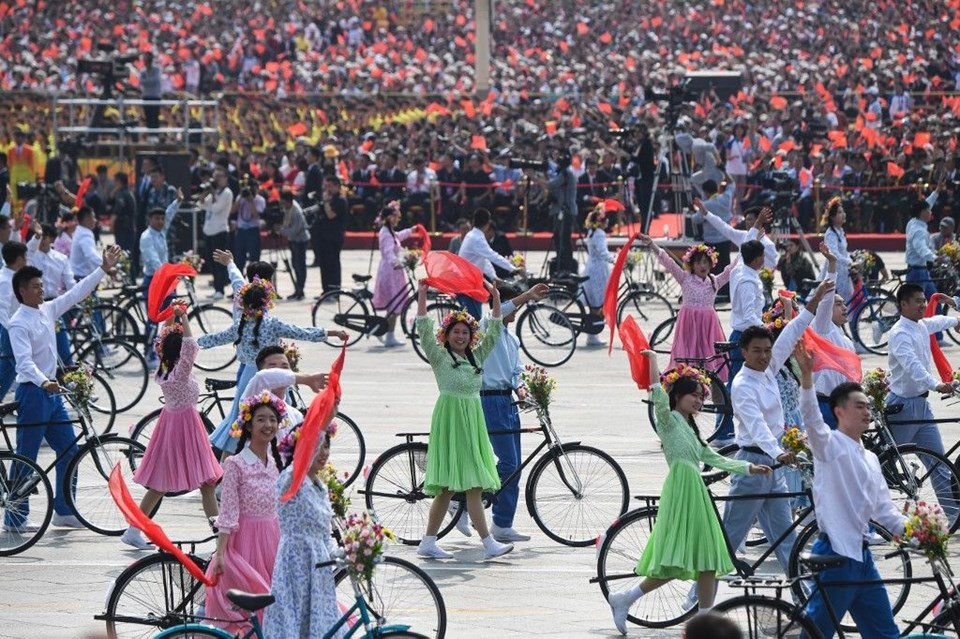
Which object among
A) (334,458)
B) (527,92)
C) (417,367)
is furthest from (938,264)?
(527,92)

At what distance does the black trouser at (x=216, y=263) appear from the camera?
26.6 meters

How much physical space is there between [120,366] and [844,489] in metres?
11.8

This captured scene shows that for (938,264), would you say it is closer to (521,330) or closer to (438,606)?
(521,330)

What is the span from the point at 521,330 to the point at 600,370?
56.3 inches

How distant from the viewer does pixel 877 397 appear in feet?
41.7

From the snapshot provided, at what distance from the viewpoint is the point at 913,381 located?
12992mm

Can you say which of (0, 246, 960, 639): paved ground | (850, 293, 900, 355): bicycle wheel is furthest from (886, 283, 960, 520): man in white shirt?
(850, 293, 900, 355): bicycle wheel

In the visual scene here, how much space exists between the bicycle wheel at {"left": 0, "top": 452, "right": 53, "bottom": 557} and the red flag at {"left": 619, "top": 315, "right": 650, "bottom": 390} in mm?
4096

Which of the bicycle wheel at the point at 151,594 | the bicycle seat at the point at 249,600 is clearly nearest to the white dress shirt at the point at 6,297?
the bicycle wheel at the point at 151,594

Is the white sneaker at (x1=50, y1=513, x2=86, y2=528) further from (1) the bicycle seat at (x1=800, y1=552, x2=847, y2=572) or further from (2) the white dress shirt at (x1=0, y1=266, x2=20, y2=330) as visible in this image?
(1) the bicycle seat at (x1=800, y1=552, x2=847, y2=572)

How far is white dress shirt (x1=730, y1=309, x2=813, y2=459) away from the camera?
11031mm

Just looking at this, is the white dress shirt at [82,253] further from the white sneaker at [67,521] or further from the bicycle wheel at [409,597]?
the bicycle wheel at [409,597]

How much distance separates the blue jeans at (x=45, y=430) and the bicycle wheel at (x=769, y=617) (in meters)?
5.99

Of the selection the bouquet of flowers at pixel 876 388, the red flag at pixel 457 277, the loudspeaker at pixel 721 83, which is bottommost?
the loudspeaker at pixel 721 83
